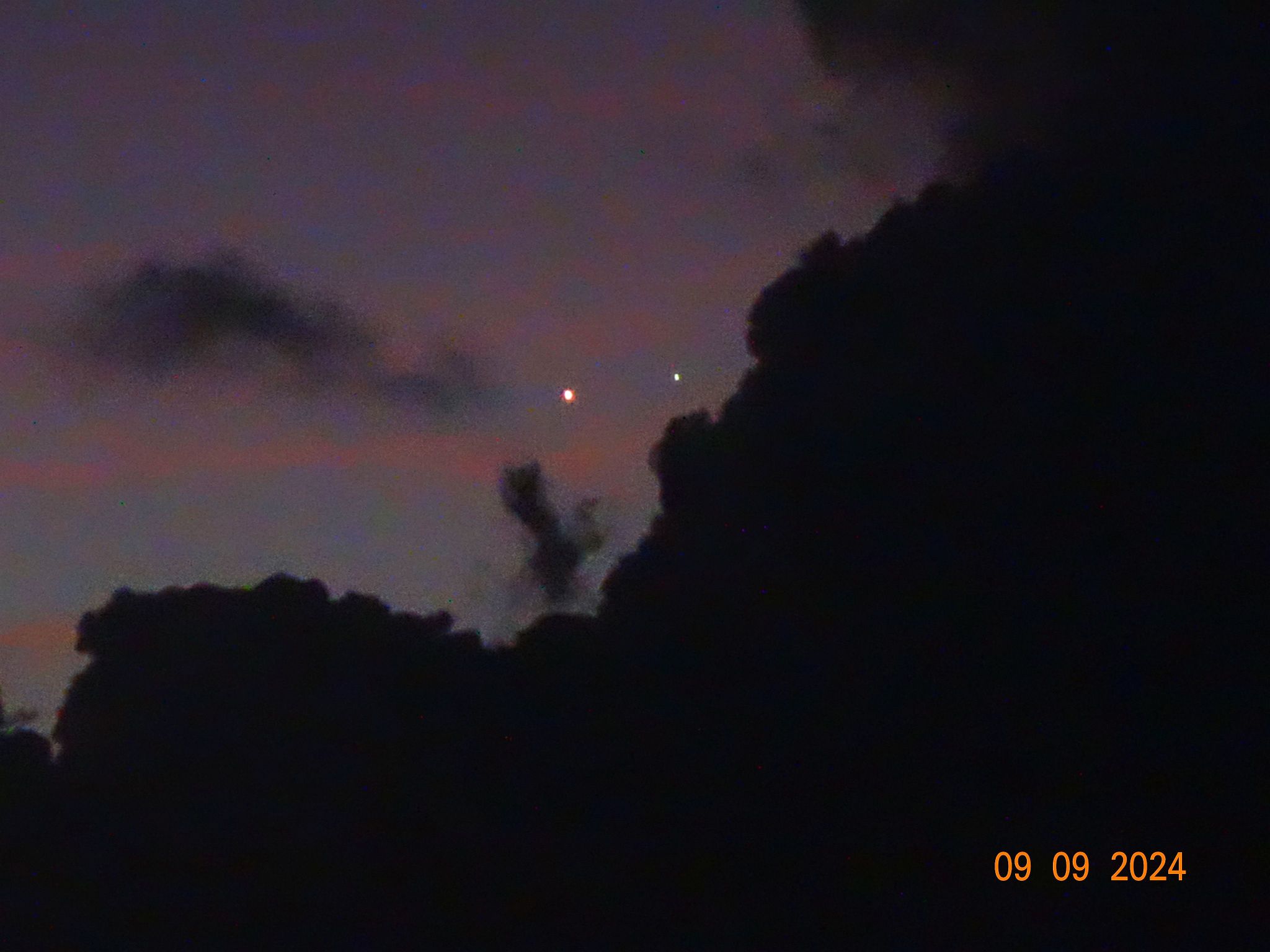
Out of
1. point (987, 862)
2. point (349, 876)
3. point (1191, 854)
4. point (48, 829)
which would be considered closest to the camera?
point (1191, 854)

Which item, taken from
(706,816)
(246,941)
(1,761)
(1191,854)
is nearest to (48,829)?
(1,761)

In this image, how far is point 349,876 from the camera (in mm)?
69125

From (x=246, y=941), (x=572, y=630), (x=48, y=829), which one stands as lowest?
(x=246, y=941)

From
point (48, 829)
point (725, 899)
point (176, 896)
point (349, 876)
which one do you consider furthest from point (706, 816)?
point (48, 829)

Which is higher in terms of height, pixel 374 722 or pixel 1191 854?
pixel 374 722

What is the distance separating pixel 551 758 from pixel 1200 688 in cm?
2762

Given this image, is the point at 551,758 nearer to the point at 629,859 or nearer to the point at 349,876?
the point at 629,859

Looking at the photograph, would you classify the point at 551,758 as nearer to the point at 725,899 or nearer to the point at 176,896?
the point at 725,899

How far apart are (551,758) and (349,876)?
1076 cm

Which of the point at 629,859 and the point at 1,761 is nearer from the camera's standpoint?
the point at 629,859

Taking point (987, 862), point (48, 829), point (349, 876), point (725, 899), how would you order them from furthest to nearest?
point (48, 829) < point (349, 876) < point (725, 899) < point (987, 862)
